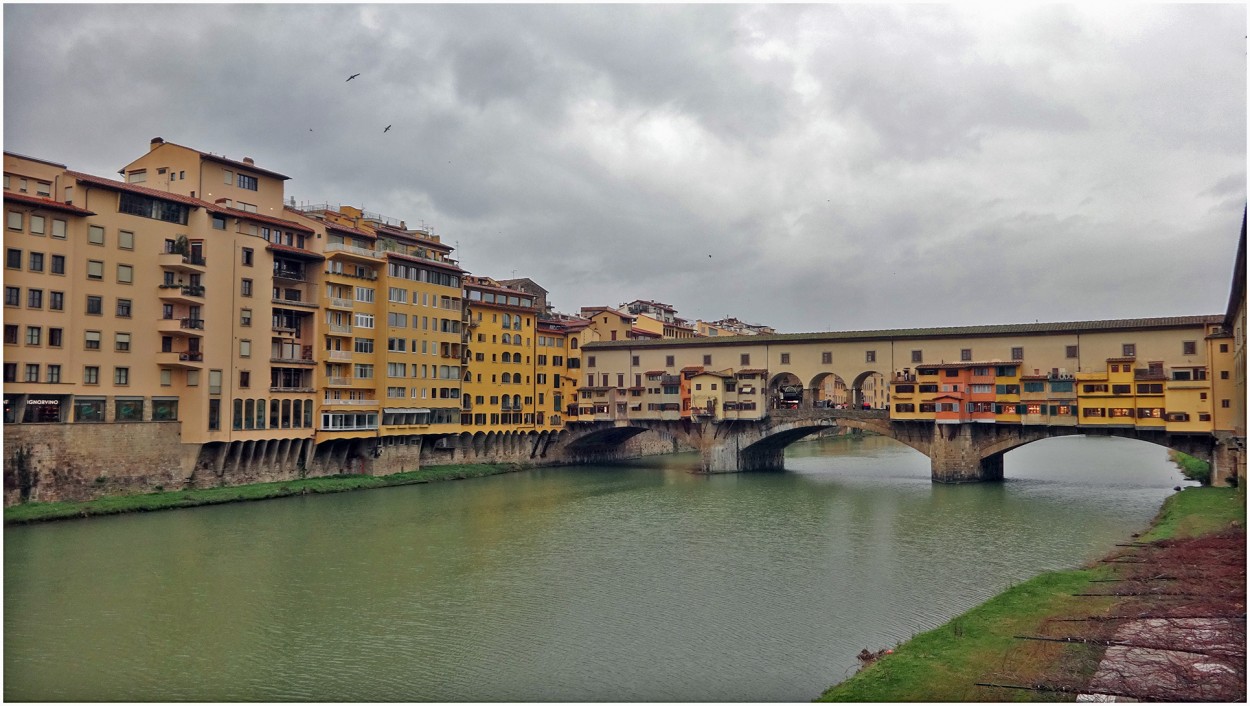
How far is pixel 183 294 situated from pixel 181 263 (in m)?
1.41

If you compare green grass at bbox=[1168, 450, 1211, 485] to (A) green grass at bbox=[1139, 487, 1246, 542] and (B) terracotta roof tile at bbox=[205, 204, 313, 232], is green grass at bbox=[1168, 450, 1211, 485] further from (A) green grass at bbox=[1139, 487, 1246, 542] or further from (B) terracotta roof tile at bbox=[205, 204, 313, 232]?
(B) terracotta roof tile at bbox=[205, 204, 313, 232]

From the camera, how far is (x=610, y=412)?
2591 inches

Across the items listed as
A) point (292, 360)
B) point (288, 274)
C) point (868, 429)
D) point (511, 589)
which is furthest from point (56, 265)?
point (868, 429)

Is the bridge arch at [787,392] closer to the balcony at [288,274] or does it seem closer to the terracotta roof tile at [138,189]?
the balcony at [288,274]

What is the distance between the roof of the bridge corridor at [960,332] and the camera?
4803cm

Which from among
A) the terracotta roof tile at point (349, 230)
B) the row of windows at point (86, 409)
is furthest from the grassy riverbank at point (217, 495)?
the terracotta roof tile at point (349, 230)

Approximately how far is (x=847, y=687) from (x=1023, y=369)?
39.7m

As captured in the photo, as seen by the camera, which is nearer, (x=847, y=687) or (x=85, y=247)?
(x=847, y=687)

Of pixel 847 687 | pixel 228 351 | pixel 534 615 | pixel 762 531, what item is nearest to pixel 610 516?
pixel 762 531

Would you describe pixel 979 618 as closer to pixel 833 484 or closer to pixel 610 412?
pixel 833 484

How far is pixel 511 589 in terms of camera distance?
25.7 meters

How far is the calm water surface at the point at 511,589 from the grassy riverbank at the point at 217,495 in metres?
1.06

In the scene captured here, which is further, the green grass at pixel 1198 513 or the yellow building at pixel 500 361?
the yellow building at pixel 500 361

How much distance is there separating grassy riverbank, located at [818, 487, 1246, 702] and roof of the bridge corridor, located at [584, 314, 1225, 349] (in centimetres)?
2747
